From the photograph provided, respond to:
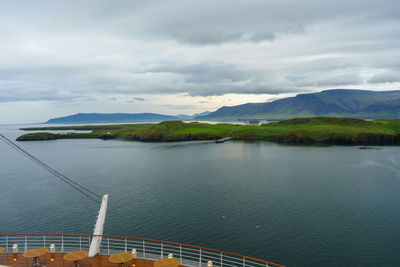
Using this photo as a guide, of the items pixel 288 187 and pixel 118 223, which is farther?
pixel 288 187

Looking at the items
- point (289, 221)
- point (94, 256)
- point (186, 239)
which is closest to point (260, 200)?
point (289, 221)

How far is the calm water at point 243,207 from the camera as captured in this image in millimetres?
35781

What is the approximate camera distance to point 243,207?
50.4 metres

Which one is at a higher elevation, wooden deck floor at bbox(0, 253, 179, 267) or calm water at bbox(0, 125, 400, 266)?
wooden deck floor at bbox(0, 253, 179, 267)

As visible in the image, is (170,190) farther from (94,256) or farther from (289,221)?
(94,256)

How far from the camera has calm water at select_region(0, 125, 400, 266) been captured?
3578 centimetres

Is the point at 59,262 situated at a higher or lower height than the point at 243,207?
higher

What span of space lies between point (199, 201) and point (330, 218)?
24.4 metres

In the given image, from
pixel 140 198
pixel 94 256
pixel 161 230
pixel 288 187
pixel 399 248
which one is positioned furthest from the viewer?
pixel 288 187

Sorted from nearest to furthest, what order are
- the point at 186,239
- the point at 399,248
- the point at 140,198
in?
the point at 399,248
the point at 186,239
the point at 140,198

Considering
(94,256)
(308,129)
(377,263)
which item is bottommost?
(377,263)

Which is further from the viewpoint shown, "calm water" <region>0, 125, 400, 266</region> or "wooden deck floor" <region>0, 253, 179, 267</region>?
"calm water" <region>0, 125, 400, 266</region>

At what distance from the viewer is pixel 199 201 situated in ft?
180

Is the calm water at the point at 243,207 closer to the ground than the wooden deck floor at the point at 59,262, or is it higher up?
closer to the ground
